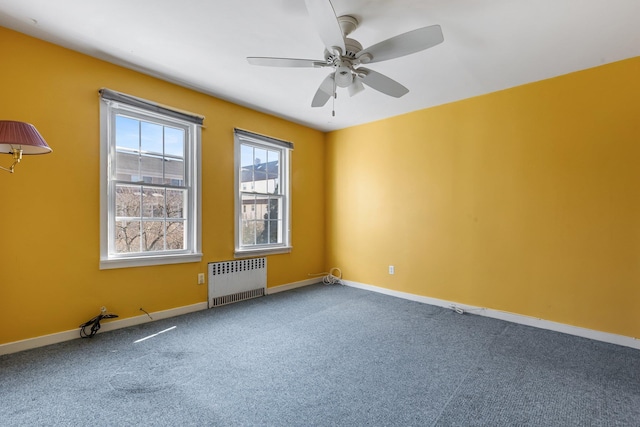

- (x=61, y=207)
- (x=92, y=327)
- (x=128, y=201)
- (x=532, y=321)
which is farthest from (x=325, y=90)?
(x=532, y=321)

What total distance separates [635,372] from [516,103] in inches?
103

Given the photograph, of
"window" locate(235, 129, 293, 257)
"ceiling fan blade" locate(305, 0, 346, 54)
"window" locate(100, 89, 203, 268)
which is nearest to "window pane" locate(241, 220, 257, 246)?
"window" locate(235, 129, 293, 257)

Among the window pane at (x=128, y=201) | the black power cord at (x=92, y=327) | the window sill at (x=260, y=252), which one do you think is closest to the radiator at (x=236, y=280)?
the window sill at (x=260, y=252)

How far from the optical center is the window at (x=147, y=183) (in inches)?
113

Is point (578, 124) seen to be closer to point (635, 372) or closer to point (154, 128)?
point (635, 372)

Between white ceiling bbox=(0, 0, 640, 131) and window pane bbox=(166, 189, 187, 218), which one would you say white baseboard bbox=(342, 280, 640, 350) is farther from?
window pane bbox=(166, 189, 187, 218)

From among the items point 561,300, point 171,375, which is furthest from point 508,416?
point 171,375

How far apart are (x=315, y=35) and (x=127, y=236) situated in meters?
2.62

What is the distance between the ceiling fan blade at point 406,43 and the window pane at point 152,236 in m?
2.65

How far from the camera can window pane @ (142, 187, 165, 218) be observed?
124 inches

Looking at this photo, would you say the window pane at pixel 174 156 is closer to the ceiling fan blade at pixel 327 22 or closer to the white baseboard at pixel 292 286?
the white baseboard at pixel 292 286

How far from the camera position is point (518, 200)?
3252 millimetres

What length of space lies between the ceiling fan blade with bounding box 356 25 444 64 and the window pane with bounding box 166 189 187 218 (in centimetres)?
246

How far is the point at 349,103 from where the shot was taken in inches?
148
